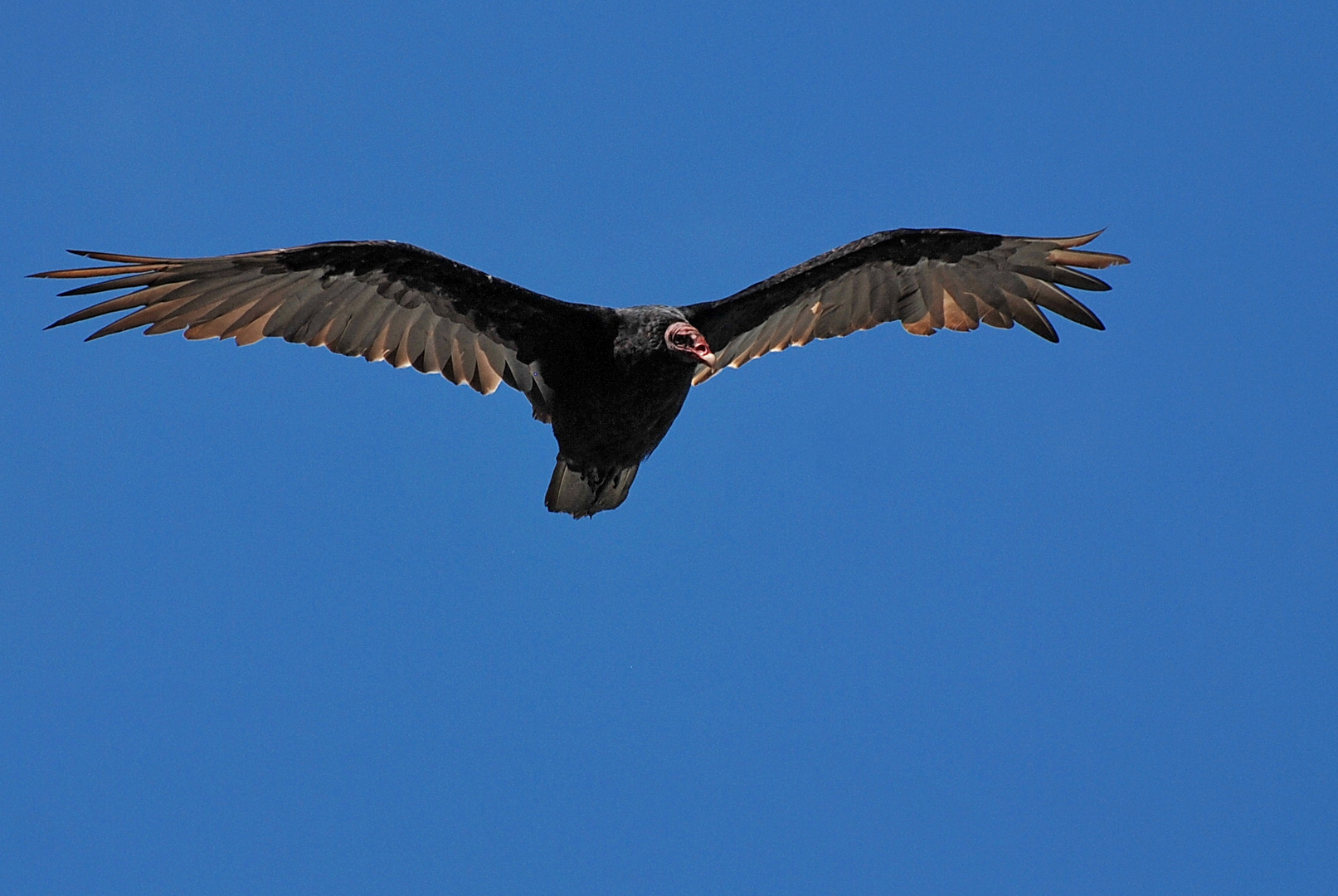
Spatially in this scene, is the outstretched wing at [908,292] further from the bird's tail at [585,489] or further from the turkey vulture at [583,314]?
the bird's tail at [585,489]

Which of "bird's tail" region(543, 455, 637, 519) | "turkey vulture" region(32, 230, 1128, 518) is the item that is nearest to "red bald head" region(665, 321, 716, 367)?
"turkey vulture" region(32, 230, 1128, 518)

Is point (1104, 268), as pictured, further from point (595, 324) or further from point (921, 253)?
point (595, 324)

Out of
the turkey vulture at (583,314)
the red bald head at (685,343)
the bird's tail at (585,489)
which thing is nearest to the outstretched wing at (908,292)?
the turkey vulture at (583,314)

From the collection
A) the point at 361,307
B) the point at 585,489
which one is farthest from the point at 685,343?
the point at 361,307

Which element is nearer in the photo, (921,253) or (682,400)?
(682,400)

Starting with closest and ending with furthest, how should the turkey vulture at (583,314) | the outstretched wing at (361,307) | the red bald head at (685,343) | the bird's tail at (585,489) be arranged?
the outstretched wing at (361,307) < the turkey vulture at (583,314) < the red bald head at (685,343) < the bird's tail at (585,489)

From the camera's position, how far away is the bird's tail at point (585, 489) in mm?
8453

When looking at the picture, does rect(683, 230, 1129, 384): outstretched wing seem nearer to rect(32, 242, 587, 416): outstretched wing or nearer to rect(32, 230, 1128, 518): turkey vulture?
rect(32, 230, 1128, 518): turkey vulture

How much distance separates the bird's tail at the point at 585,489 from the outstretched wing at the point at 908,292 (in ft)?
3.41

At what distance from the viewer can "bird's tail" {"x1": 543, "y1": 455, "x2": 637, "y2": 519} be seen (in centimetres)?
845

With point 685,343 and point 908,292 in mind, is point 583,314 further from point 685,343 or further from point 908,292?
point 908,292

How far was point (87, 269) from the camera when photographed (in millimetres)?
6652

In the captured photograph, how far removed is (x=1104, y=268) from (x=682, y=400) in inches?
122

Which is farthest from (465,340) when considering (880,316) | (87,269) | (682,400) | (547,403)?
→ (880,316)
